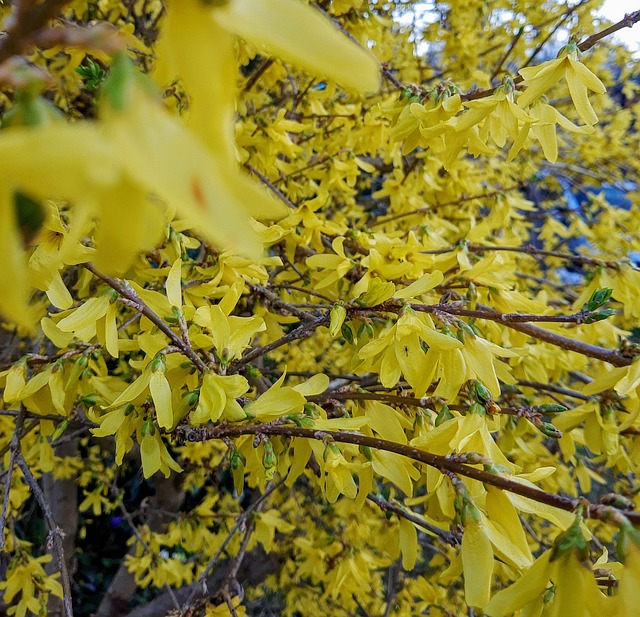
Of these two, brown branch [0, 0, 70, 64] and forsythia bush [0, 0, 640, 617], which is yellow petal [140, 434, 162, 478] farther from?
brown branch [0, 0, 70, 64]

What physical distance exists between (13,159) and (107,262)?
7 centimetres

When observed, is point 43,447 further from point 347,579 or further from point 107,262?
point 107,262

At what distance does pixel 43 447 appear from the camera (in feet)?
4.33

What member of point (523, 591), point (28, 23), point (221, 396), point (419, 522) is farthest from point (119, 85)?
point (419, 522)

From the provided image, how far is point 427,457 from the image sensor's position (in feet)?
2.29

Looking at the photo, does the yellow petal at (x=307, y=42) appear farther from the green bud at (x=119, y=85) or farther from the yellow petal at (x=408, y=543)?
the yellow petal at (x=408, y=543)

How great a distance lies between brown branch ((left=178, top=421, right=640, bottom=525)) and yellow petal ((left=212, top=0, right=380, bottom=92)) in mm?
479

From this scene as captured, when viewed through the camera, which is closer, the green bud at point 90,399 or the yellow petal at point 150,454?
the yellow petal at point 150,454

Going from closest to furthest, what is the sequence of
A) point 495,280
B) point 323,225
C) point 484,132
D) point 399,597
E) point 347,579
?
point 484,132 → point 495,280 → point 323,225 → point 347,579 → point 399,597

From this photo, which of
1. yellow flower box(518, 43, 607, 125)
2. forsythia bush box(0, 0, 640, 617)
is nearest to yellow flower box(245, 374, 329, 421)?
forsythia bush box(0, 0, 640, 617)

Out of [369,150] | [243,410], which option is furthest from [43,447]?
[369,150]

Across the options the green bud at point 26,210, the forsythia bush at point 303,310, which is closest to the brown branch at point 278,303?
the forsythia bush at point 303,310

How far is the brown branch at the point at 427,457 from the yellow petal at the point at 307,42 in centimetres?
48

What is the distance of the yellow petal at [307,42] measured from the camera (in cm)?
33
